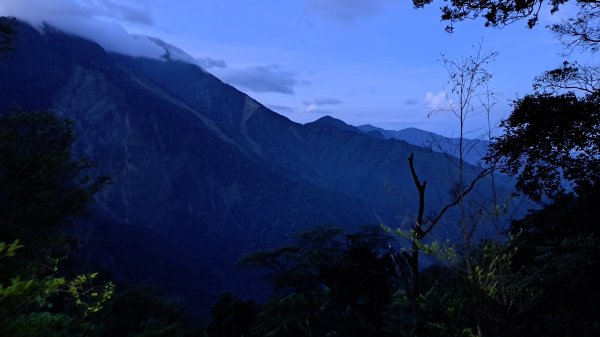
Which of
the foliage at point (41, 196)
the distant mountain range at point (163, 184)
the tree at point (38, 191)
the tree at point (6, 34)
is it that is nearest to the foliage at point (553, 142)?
the foliage at point (41, 196)

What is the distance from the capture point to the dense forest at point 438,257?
4.75 metres

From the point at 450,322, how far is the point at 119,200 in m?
95.0

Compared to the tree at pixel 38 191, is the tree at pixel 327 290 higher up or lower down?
lower down

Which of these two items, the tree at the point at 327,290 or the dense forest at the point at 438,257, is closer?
the dense forest at the point at 438,257

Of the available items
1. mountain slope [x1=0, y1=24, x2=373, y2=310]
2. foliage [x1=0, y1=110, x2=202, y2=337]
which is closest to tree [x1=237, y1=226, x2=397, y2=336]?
foliage [x1=0, y1=110, x2=202, y2=337]

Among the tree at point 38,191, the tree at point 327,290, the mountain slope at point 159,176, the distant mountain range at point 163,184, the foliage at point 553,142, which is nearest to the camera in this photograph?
the foliage at point 553,142

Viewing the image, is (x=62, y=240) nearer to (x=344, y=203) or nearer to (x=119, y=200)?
(x=119, y=200)

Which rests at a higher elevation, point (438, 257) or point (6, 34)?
point (6, 34)

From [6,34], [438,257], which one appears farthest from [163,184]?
[438,257]

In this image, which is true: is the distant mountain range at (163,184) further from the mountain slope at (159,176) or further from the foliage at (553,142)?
the foliage at (553,142)

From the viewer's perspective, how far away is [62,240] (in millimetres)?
12844

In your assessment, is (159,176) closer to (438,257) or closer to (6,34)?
(6,34)

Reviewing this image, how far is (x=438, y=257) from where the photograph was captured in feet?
15.7

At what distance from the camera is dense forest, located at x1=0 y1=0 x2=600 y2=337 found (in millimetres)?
4746
